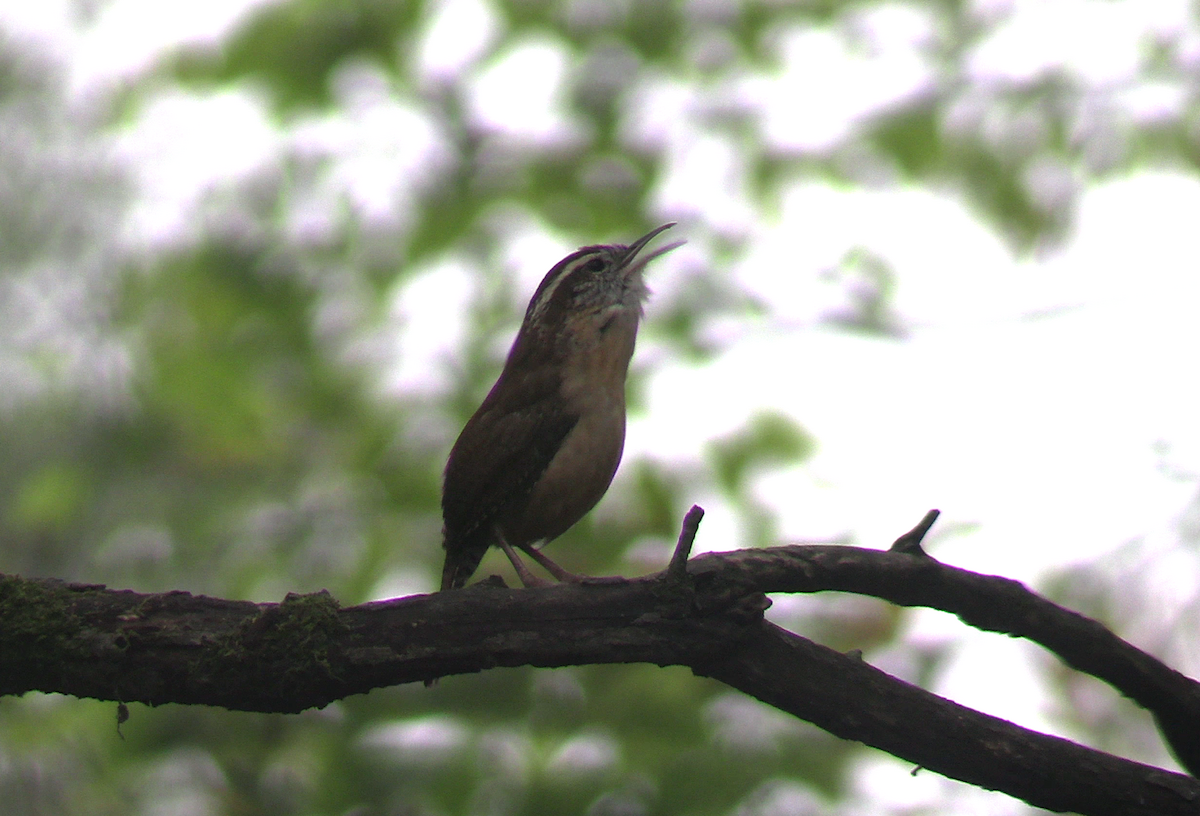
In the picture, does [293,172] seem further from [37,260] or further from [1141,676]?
[1141,676]

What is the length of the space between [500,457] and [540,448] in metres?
0.16

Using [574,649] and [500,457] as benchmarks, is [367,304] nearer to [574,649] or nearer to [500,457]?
[500,457]

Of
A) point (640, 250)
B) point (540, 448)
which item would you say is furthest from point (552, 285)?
point (540, 448)

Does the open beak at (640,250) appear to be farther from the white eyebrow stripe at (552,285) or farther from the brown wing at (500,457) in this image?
the brown wing at (500,457)

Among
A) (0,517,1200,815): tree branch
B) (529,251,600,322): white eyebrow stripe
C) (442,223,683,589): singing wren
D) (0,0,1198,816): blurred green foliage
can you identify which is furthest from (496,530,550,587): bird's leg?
(529,251,600,322): white eyebrow stripe

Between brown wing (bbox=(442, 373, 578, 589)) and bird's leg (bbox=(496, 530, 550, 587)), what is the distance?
2.0 inches

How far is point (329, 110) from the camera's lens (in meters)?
5.70

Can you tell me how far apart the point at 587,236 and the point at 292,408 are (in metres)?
1.80

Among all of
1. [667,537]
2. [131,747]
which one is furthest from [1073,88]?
[131,747]

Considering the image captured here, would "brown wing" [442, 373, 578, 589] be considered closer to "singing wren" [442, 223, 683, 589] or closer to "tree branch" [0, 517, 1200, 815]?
"singing wren" [442, 223, 683, 589]

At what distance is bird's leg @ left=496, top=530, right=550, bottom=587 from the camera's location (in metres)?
4.13

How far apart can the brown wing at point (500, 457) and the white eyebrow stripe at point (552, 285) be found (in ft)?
1.99

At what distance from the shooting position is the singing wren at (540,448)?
4262 mm

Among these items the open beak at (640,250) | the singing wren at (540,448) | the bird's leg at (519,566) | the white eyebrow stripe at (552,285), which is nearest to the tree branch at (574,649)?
the bird's leg at (519,566)
